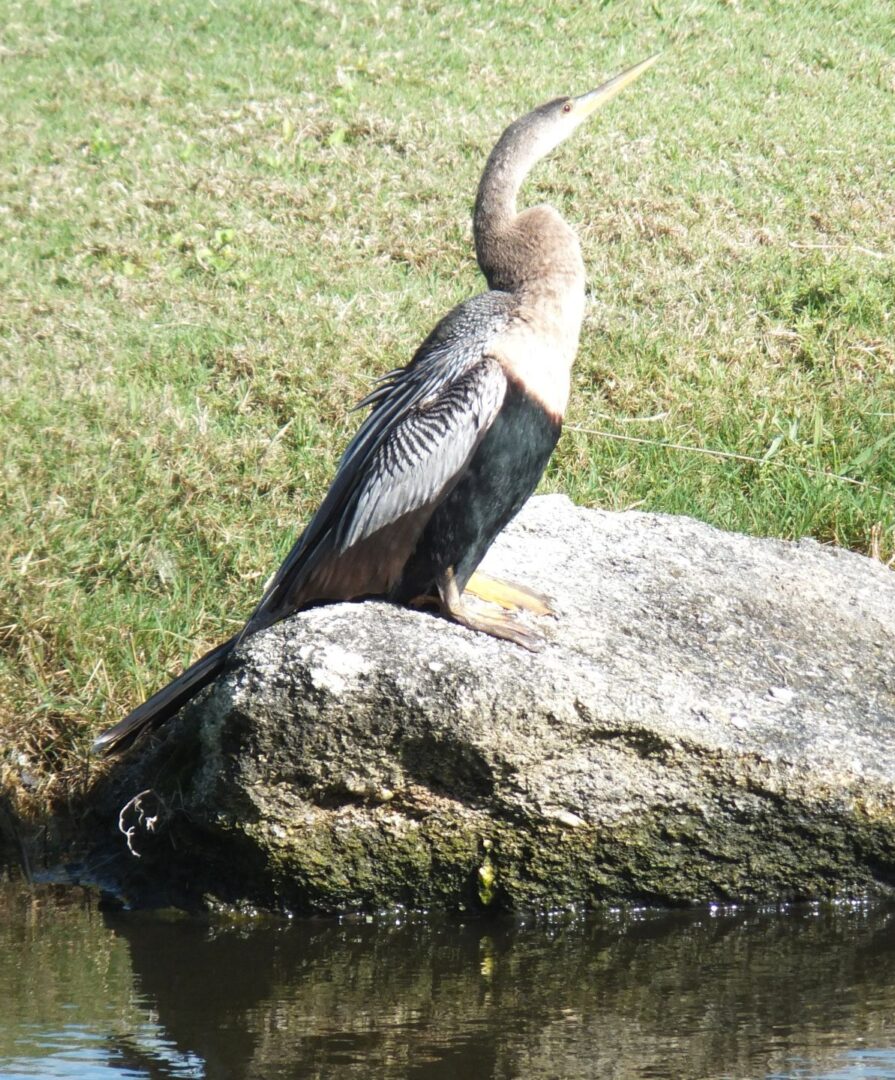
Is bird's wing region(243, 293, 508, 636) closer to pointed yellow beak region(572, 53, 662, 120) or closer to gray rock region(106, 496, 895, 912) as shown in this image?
gray rock region(106, 496, 895, 912)

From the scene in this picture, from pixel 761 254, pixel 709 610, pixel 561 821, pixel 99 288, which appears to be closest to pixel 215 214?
pixel 99 288

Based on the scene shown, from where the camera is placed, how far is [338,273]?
675 centimetres

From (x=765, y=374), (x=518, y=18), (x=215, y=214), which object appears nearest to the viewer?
(x=765, y=374)

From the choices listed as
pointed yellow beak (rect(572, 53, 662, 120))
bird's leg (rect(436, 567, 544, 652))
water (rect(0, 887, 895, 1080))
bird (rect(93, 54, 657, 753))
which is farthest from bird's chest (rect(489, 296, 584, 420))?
water (rect(0, 887, 895, 1080))

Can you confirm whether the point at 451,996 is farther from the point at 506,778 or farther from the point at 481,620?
the point at 481,620

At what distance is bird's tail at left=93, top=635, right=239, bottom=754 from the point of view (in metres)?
3.53

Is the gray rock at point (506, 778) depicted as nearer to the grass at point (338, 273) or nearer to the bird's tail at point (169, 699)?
the bird's tail at point (169, 699)

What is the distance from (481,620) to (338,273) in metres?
3.61

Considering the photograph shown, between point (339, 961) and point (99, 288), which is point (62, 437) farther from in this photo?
point (339, 961)

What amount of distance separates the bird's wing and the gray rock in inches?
8.1

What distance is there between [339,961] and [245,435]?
8.68 feet

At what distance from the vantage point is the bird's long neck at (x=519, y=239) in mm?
3666

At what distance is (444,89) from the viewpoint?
8.53 m

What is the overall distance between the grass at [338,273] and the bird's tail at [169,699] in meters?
0.40
